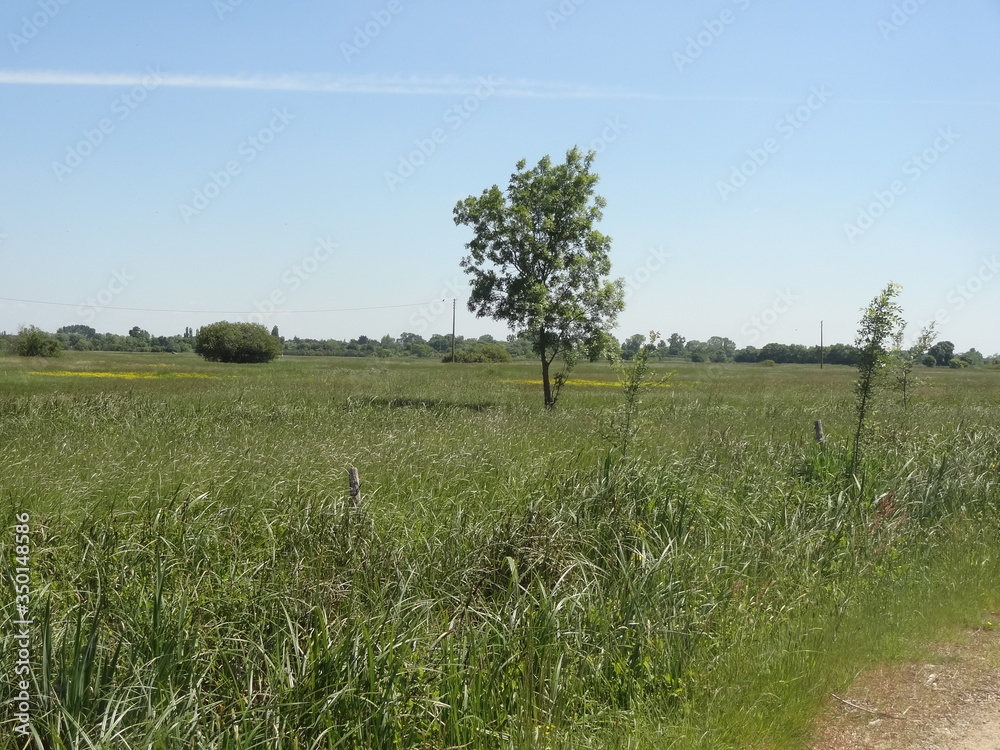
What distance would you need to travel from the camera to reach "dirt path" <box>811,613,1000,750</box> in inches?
164

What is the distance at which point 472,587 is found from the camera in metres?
5.81

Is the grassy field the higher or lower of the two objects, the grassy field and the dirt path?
the higher

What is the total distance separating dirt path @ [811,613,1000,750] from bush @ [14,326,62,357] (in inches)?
2296

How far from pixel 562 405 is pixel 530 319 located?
3.50 metres

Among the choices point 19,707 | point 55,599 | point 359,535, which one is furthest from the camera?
point 359,535

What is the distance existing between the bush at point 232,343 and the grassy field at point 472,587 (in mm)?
61343

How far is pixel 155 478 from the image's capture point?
8.64 meters

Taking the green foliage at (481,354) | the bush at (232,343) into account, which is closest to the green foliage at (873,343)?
the bush at (232,343)

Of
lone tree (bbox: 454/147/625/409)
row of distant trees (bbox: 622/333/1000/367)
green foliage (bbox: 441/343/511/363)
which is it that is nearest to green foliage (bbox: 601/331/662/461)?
lone tree (bbox: 454/147/625/409)

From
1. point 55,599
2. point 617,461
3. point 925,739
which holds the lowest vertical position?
point 925,739

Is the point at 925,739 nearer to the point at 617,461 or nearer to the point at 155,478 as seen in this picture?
the point at 617,461

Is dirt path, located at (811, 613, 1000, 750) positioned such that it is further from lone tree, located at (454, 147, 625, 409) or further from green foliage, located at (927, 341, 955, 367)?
green foliage, located at (927, 341, 955, 367)

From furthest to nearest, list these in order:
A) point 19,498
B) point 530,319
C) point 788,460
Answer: point 530,319 → point 788,460 → point 19,498

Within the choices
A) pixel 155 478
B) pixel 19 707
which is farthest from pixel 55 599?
pixel 155 478
